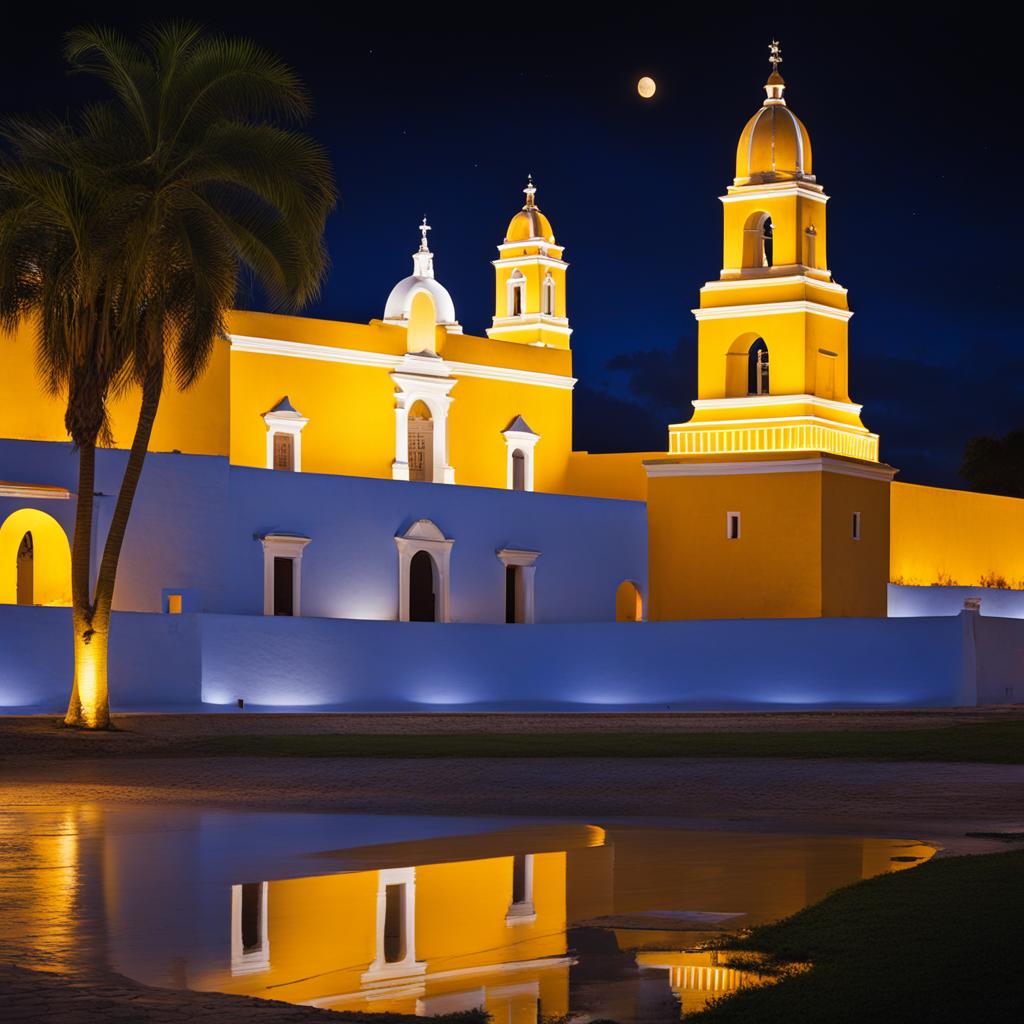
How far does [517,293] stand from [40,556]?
19731 mm

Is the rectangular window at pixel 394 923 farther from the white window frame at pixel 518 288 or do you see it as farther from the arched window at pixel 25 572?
the white window frame at pixel 518 288

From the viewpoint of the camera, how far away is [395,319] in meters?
41.9

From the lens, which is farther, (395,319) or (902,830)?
(395,319)

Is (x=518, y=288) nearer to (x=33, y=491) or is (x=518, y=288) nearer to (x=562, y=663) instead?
(x=562, y=663)

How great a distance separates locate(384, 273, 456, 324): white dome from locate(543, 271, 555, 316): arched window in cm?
487

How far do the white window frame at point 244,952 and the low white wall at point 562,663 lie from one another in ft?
65.8

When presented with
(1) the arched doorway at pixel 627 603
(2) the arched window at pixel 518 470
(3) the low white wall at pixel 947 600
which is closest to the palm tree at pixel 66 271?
(1) the arched doorway at pixel 627 603

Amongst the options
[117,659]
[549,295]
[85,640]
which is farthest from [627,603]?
[85,640]

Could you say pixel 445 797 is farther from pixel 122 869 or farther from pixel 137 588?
pixel 137 588

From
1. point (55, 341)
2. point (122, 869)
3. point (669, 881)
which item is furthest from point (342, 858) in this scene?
point (55, 341)

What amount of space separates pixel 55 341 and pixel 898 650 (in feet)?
53.2

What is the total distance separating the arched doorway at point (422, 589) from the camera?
37.0 meters

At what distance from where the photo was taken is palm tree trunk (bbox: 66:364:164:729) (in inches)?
919

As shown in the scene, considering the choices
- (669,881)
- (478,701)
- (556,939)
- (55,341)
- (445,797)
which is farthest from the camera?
(478,701)
